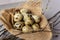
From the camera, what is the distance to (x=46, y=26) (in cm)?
69

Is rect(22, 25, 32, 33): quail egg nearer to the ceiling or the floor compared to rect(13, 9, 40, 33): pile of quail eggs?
nearer to the floor

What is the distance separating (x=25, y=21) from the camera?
2.31 feet

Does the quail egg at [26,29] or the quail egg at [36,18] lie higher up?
the quail egg at [36,18]

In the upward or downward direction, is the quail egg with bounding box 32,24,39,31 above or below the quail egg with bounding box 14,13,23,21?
below

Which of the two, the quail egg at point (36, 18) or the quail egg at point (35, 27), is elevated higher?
the quail egg at point (36, 18)

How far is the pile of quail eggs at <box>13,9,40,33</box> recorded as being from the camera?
669mm

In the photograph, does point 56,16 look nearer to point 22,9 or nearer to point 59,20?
point 59,20

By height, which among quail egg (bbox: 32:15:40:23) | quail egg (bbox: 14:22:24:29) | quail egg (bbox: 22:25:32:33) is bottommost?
quail egg (bbox: 22:25:32:33)

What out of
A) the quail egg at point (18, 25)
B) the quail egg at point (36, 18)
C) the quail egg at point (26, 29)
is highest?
the quail egg at point (36, 18)

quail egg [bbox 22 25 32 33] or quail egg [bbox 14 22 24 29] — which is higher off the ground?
quail egg [bbox 14 22 24 29]

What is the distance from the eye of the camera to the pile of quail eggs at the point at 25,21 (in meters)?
0.67

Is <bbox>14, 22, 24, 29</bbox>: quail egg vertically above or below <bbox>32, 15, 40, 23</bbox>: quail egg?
below

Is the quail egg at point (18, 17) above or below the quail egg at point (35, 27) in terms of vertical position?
above

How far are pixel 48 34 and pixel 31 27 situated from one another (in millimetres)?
74
